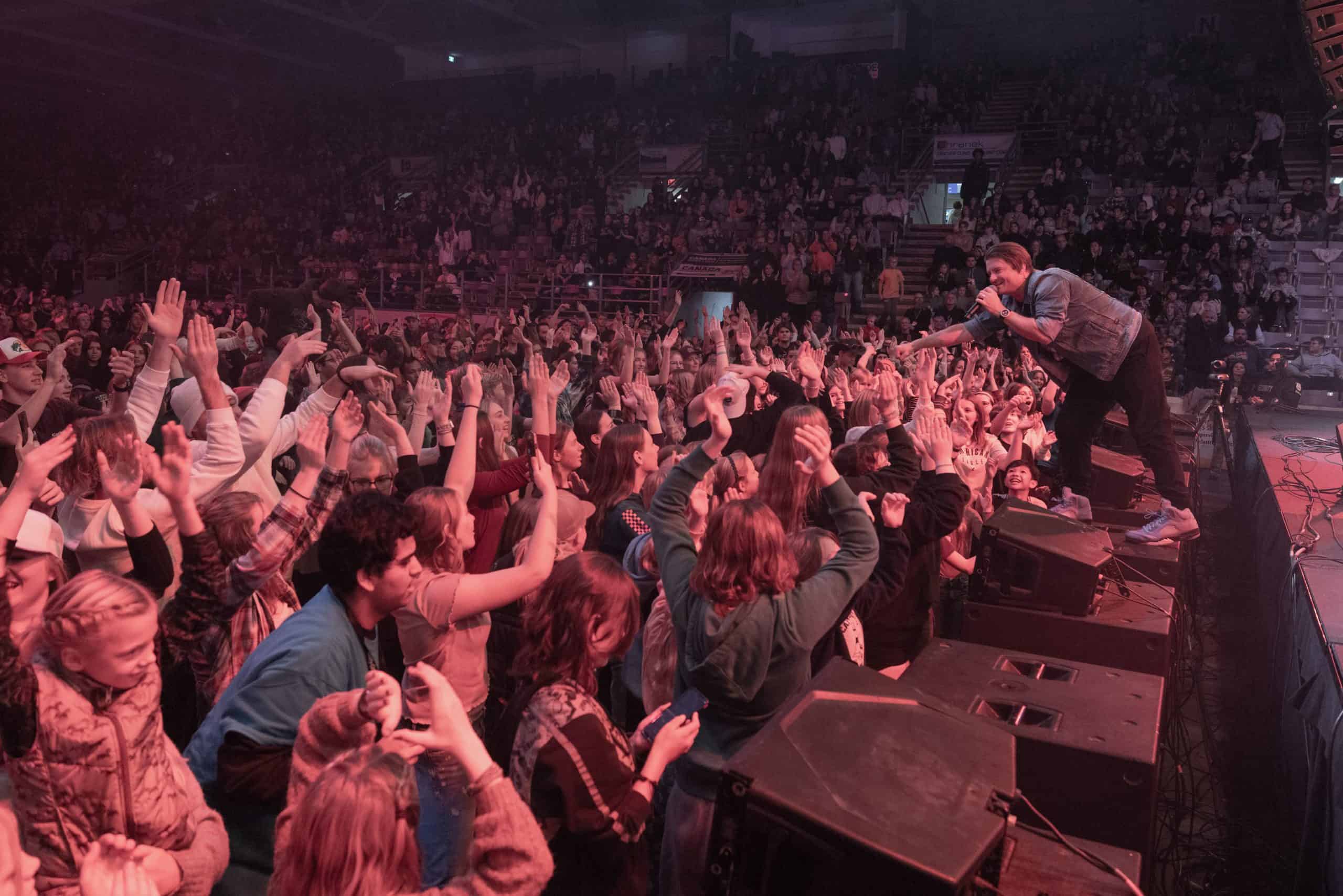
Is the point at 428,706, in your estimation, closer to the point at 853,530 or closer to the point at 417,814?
the point at 417,814

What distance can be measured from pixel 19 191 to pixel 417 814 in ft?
82.1

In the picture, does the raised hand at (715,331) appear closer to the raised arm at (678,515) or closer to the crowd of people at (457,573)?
the crowd of people at (457,573)

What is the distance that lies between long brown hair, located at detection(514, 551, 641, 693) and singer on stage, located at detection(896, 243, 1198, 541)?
2408 millimetres

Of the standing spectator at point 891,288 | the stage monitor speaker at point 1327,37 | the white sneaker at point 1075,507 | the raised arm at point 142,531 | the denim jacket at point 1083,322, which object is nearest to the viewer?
the raised arm at point 142,531

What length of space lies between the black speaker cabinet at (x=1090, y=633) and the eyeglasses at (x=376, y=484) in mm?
1968

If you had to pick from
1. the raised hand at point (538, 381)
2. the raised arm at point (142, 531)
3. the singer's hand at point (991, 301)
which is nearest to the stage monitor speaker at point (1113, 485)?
the singer's hand at point (991, 301)

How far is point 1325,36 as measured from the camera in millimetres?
5148

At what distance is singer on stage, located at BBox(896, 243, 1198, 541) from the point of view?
4.07 metres

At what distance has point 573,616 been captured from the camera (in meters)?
1.92

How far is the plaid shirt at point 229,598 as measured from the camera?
7.00ft

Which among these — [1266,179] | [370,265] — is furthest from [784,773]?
[370,265]

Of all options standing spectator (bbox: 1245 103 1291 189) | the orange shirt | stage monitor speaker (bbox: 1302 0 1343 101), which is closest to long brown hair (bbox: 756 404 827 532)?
stage monitor speaker (bbox: 1302 0 1343 101)

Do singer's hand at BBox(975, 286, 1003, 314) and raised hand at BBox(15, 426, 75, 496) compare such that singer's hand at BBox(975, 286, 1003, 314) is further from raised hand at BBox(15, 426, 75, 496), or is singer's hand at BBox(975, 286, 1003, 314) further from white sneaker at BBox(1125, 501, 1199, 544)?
raised hand at BBox(15, 426, 75, 496)

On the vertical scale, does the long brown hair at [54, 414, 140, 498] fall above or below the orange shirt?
below
